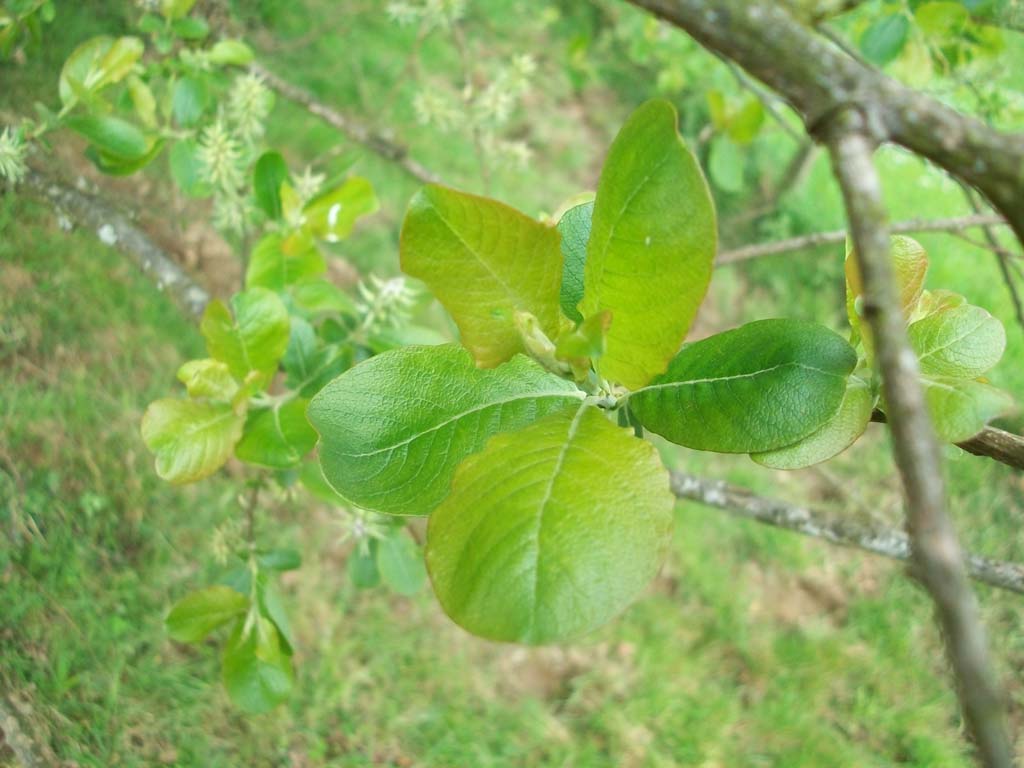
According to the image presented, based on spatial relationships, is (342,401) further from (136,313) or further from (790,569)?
(790,569)

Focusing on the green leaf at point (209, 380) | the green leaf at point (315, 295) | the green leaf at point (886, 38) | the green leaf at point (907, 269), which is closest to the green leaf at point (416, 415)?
the green leaf at point (907, 269)

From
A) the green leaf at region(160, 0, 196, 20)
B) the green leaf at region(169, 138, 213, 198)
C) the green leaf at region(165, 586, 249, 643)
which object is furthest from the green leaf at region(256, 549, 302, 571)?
the green leaf at region(160, 0, 196, 20)

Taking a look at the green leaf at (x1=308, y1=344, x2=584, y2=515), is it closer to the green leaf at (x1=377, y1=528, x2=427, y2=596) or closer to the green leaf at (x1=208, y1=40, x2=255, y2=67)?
the green leaf at (x1=377, y1=528, x2=427, y2=596)

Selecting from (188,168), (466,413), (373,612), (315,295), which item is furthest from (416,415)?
(373,612)

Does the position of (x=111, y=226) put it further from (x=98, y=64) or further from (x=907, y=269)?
(x=907, y=269)

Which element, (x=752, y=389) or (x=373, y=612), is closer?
(x=752, y=389)
